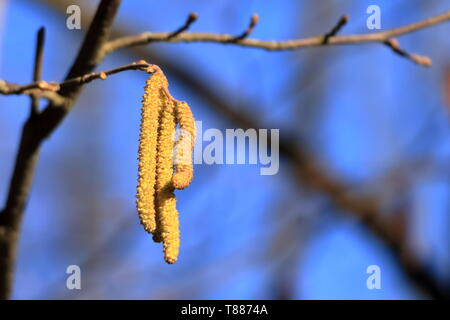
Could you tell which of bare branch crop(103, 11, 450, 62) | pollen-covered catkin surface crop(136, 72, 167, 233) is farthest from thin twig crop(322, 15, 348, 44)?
pollen-covered catkin surface crop(136, 72, 167, 233)

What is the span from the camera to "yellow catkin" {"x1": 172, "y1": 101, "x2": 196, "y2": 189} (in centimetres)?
126

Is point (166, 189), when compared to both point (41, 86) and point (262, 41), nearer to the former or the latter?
point (41, 86)

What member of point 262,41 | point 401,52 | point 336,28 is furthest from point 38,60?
point 401,52

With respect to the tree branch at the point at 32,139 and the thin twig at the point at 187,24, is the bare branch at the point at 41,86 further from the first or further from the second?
the thin twig at the point at 187,24

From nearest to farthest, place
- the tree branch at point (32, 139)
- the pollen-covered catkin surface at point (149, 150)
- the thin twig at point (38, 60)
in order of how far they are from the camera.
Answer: the pollen-covered catkin surface at point (149, 150) → the tree branch at point (32, 139) → the thin twig at point (38, 60)

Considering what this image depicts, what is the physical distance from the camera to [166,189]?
1309mm

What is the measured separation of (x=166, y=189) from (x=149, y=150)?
0.08m

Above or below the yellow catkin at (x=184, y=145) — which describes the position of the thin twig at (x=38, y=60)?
above

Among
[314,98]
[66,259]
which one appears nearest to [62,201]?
[66,259]

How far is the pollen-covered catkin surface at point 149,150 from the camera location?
1248mm

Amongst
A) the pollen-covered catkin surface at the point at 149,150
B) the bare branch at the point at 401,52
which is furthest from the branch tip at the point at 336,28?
the pollen-covered catkin surface at the point at 149,150

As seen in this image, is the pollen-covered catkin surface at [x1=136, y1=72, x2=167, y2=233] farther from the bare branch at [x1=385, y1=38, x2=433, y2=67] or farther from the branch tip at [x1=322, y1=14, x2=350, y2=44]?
the bare branch at [x1=385, y1=38, x2=433, y2=67]

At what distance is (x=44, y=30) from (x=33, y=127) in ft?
0.79

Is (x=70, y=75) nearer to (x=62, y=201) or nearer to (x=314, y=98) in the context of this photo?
(x=314, y=98)
